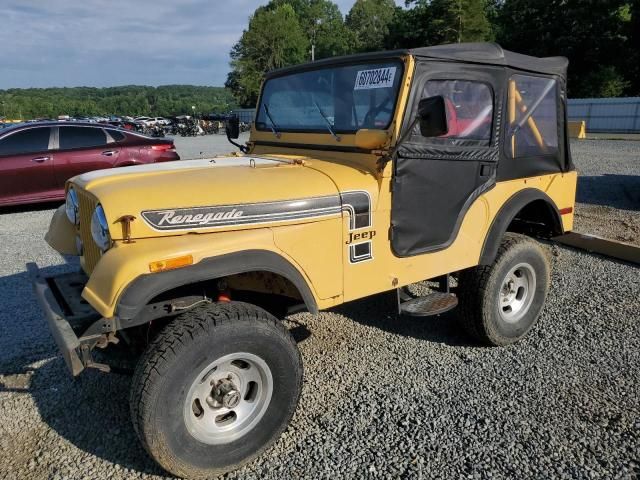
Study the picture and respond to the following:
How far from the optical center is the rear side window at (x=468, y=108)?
10.8ft

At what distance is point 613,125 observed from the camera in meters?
26.3

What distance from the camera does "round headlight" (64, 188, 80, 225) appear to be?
3062 millimetres

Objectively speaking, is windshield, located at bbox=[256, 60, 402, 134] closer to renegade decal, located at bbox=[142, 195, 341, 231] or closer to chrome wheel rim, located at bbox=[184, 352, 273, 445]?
renegade decal, located at bbox=[142, 195, 341, 231]

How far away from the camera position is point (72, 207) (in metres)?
3.15

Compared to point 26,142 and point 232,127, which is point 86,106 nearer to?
point 26,142

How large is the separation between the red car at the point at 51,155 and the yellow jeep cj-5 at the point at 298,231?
5.94 m

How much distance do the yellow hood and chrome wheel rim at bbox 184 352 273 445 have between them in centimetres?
70

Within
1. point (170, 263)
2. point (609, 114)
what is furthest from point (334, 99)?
point (609, 114)

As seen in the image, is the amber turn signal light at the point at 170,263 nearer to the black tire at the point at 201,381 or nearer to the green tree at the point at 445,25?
the black tire at the point at 201,381

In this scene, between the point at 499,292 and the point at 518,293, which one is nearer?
the point at 499,292

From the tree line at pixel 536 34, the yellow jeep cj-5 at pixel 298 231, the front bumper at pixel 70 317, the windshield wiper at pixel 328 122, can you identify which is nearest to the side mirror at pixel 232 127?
the yellow jeep cj-5 at pixel 298 231

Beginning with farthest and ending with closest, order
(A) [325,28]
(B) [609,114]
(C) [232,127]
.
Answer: (A) [325,28] < (B) [609,114] < (C) [232,127]

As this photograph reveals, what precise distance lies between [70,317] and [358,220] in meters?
1.63

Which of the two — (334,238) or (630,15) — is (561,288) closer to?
(334,238)
